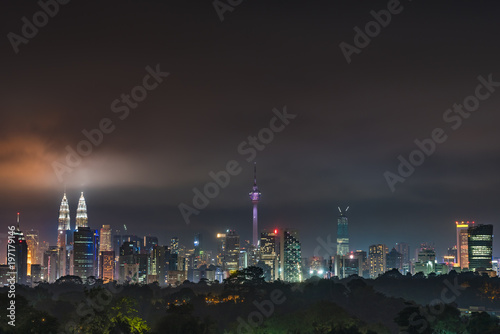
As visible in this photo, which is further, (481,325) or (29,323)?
(481,325)

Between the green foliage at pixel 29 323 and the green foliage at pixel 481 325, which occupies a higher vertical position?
the green foliage at pixel 29 323

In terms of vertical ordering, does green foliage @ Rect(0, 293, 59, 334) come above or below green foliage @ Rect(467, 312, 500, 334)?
above

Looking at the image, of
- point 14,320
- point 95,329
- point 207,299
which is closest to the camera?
point 95,329

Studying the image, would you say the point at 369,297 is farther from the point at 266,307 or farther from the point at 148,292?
the point at 148,292

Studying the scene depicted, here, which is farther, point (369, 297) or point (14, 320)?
point (369, 297)

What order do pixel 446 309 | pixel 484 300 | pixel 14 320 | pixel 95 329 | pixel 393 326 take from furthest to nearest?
pixel 484 300 → pixel 393 326 → pixel 446 309 → pixel 14 320 → pixel 95 329

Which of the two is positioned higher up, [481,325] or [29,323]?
[29,323]

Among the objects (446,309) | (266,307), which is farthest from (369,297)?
(446,309)

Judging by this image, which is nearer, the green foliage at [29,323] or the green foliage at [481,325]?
the green foliage at [29,323]

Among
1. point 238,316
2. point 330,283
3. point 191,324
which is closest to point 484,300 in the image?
point 330,283

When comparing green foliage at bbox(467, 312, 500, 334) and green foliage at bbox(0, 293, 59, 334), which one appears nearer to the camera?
green foliage at bbox(0, 293, 59, 334)
